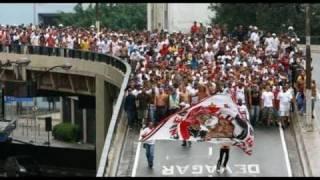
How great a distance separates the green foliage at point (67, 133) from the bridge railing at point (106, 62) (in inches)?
655

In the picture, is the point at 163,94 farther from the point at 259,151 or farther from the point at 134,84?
the point at 259,151

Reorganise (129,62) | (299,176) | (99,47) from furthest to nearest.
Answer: (99,47)
(129,62)
(299,176)

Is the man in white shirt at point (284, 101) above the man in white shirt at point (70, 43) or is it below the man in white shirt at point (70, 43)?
below

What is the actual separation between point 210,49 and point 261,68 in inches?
133

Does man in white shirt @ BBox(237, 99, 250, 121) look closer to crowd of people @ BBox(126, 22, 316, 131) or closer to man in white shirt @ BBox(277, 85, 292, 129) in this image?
crowd of people @ BBox(126, 22, 316, 131)

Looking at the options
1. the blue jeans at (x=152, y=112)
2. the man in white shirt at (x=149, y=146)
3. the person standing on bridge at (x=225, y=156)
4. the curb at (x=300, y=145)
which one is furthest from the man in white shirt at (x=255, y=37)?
the man in white shirt at (x=149, y=146)

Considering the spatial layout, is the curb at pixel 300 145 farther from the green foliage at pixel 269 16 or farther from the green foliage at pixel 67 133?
the green foliage at pixel 67 133

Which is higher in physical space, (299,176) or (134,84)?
(134,84)

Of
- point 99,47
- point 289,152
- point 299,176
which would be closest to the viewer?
point 299,176

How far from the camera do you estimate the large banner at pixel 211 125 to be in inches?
928

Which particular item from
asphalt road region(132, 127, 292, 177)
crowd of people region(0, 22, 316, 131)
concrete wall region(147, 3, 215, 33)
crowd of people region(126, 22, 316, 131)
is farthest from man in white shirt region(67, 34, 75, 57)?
concrete wall region(147, 3, 215, 33)

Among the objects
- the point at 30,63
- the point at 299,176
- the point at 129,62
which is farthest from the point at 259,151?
the point at 30,63

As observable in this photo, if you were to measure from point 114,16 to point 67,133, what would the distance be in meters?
24.2

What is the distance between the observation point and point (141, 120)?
1107 inches
